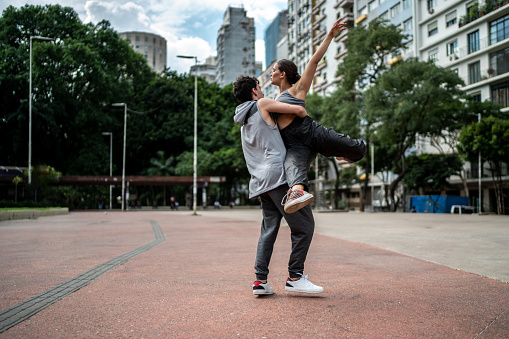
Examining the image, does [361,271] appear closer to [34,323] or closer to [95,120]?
[34,323]

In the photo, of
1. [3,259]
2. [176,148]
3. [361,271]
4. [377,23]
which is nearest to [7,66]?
[176,148]

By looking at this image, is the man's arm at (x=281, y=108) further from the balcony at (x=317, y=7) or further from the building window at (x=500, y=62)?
the balcony at (x=317, y=7)

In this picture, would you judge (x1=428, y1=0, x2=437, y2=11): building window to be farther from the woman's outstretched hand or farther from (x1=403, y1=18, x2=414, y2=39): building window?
the woman's outstretched hand

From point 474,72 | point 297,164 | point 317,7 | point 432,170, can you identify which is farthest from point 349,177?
point 297,164

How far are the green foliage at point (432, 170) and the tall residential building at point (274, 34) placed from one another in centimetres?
5462

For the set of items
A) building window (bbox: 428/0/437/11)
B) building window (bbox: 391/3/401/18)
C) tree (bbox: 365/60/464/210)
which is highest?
building window (bbox: 391/3/401/18)

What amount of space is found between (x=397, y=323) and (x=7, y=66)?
40354 millimetres

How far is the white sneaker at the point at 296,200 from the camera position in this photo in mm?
3320

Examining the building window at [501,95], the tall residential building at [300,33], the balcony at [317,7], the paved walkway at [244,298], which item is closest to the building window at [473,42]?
the building window at [501,95]

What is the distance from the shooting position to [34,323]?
112 inches

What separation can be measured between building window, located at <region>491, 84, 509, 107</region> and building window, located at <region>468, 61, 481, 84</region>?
1873 millimetres

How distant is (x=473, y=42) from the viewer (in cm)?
3784

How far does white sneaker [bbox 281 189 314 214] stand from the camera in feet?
10.9

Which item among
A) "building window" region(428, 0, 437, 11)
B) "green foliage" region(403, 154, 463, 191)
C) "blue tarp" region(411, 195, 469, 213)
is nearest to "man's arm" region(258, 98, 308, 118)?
"blue tarp" region(411, 195, 469, 213)
